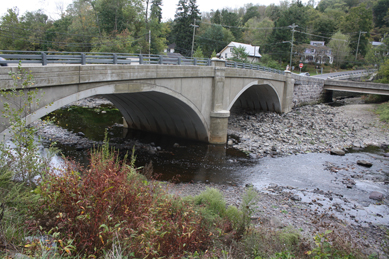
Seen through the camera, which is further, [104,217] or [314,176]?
[314,176]

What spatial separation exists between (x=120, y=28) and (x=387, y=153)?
39.5m

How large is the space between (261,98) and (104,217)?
29.6 metres

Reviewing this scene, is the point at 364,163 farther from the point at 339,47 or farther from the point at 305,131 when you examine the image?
the point at 339,47

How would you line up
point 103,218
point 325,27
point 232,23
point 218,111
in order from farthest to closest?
point 232,23 → point 325,27 → point 218,111 → point 103,218

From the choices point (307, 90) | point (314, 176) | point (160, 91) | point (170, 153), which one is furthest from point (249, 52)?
point (314, 176)

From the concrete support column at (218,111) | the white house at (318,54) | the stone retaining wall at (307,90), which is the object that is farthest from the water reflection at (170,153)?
the white house at (318,54)

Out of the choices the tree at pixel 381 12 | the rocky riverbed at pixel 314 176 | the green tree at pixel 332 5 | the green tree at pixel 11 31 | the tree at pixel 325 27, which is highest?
the green tree at pixel 332 5

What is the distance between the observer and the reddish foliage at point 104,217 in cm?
472

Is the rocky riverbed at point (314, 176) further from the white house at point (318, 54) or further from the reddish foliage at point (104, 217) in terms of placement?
the white house at point (318, 54)

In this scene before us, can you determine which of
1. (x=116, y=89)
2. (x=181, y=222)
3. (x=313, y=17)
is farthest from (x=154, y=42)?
(x=313, y=17)

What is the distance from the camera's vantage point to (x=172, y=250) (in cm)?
532

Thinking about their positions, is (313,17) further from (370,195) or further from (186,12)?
(370,195)

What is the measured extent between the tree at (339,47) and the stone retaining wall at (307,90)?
31.1 metres

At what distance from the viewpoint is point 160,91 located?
50.6 feet
